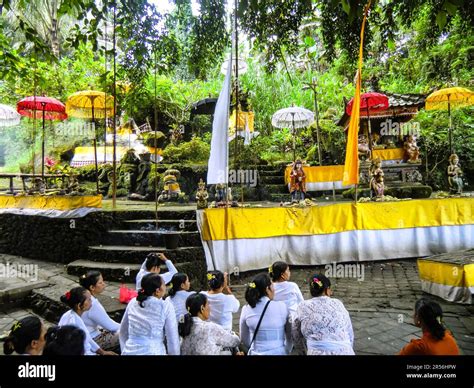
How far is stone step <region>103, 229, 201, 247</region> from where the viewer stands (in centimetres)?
684

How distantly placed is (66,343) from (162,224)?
561 centimetres

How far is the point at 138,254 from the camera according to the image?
6.43m

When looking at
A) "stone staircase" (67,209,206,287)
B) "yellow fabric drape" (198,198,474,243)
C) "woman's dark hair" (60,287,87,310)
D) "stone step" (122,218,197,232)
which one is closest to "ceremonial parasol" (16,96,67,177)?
"stone step" (122,218,197,232)

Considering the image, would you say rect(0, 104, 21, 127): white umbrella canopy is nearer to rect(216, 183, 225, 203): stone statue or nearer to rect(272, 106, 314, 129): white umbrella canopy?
rect(216, 183, 225, 203): stone statue

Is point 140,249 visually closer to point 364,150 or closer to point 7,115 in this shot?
point 7,115

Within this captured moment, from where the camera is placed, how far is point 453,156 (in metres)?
10.6

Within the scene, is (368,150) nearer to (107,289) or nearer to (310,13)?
(310,13)

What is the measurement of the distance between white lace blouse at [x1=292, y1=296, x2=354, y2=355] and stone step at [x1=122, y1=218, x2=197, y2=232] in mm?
4889

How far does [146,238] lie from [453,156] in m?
9.94

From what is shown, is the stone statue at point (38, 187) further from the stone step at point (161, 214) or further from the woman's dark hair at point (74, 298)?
the woman's dark hair at point (74, 298)

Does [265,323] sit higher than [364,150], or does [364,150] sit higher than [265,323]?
[364,150]

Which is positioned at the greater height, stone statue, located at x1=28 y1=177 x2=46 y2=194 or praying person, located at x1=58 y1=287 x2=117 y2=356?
stone statue, located at x1=28 y1=177 x2=46 y2=194

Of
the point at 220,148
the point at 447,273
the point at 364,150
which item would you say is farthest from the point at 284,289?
the point at 364,150
